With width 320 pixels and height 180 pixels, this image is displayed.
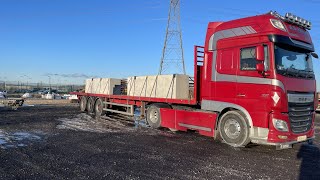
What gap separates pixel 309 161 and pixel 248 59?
2.93m

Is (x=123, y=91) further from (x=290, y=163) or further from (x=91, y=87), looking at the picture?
(x=290, y=163)

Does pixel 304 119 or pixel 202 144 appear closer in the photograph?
pixel 304 119

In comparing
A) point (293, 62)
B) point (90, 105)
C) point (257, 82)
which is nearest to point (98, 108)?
point (90, 105)

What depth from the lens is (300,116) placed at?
8766mm

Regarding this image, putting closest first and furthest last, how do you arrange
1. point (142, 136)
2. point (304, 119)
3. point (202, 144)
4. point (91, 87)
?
1. point (304, 119)
2. point (202, 144)
3. point (142, 136)
4. point (91, 87)

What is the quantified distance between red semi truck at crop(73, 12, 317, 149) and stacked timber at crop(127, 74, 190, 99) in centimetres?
119

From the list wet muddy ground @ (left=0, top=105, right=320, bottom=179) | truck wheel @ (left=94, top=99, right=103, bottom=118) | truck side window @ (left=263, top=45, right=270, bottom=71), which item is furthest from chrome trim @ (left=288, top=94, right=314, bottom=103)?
truck wheel @ (left=94, top=99, right=103, bottom=118)

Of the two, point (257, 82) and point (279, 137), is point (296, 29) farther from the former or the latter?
point (279, 137)

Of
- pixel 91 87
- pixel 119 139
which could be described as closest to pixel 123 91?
pixel 91 87

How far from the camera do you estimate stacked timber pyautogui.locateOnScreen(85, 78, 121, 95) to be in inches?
672

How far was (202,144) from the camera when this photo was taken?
9922 mm

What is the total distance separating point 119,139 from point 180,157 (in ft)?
10.1

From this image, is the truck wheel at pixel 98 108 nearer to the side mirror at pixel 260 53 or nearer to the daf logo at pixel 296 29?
the side mirror at pixel 260 53

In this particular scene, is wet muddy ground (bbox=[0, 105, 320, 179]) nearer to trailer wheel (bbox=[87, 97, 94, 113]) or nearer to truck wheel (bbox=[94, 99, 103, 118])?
truck wheel (bbox=[94, 99, 103, 118])
